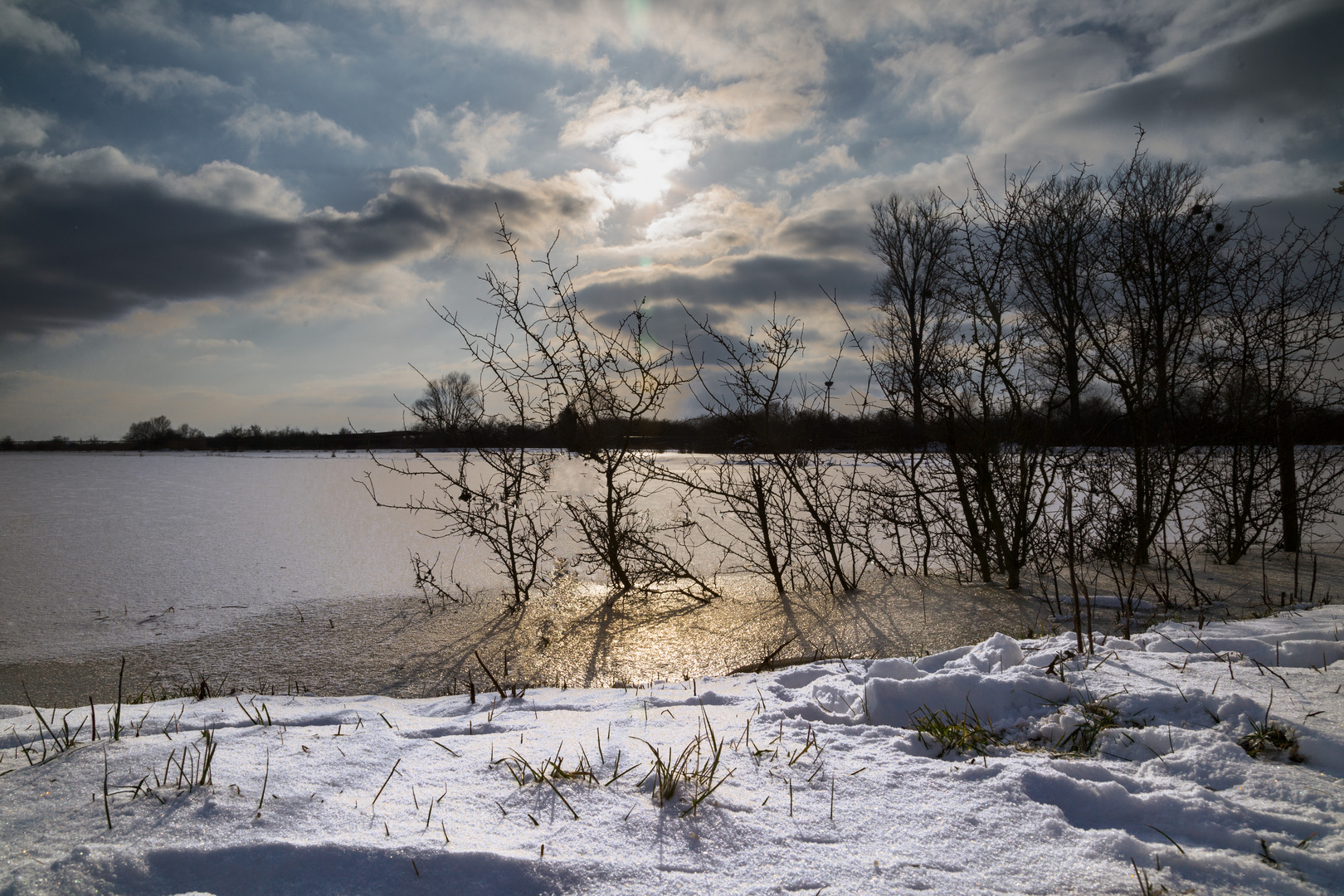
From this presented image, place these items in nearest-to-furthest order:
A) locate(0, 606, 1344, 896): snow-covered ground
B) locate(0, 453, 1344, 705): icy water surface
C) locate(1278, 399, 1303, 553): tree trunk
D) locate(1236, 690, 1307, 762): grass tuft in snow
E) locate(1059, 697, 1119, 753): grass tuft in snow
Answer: locate(0, 606, 1344, 896): snow-covered ground, locate(1236, 690, 1307, 762): grass tuft in snow, locate(1059, 697, 1119, 753): grass tuft in snow, locate(0, 453, 1344, 705): icy water surface, locate(1278, 399, 1303, 553): tree trunk

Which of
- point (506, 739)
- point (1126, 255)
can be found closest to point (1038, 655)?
point (506, 739)

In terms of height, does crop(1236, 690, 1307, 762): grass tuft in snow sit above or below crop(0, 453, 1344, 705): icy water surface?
above

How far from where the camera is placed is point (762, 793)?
4.88 feet

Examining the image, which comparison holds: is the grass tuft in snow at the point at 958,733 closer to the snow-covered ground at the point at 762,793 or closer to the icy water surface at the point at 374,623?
the snow-covered ground at the point at 762,793

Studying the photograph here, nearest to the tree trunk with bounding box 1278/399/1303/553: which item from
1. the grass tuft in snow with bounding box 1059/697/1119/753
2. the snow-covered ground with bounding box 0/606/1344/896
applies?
the snow-covered ground with bounding box 0/606/1344/896

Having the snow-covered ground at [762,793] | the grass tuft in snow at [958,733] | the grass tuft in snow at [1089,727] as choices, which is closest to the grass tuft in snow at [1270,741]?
the snow-covered ground at [762,793]

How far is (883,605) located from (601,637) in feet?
5.74

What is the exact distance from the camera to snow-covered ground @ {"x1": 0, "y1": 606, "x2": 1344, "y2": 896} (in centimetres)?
115

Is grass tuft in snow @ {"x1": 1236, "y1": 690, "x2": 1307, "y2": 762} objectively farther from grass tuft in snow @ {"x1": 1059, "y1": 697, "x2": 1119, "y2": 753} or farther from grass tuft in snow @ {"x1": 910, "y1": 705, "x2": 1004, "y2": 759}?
grass tuft in snow @ {"x1": 910, "y1": 705, "x2": 1004, "y2": 759}

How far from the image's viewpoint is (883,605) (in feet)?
13.0

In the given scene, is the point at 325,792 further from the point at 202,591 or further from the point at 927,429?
the point at 202,591

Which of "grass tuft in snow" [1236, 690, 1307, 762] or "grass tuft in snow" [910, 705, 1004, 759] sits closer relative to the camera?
"grass tuft in snow" [1236, 690, 1307, 762]

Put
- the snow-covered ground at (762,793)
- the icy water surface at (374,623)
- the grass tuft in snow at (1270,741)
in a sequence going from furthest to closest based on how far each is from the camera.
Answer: the icy water surface at (374,623) < the grass tuft in snow at (1270,741) < the snow-covered ground at (762,793)

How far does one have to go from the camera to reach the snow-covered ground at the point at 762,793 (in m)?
1.15
